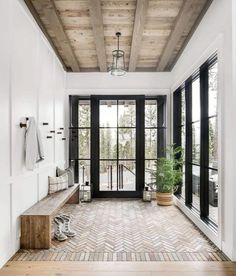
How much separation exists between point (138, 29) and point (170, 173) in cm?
287

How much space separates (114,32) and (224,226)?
352cm

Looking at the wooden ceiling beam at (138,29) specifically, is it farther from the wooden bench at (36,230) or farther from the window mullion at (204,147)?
the wooden bench at (36,230)

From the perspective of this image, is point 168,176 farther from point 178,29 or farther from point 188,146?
point 178,29

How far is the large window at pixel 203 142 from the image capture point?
12.8 feet

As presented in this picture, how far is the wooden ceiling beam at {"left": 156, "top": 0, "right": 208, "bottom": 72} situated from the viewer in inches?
150

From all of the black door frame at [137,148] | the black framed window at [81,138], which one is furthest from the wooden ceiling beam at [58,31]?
the black door frame at [137,148]

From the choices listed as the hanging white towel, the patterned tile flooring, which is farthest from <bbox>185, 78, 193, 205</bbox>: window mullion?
the hanging white towel

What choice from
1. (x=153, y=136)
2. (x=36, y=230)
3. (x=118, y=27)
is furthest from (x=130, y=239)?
(x=118, y=27)

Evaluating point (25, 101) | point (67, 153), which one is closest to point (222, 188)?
point (25, 101)

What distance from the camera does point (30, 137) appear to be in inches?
144

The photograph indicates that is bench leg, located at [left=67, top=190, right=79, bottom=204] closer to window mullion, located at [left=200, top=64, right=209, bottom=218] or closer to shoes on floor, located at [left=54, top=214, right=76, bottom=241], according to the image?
shoes on floor, located at [left=54, top=214, right=76, bottom=241]

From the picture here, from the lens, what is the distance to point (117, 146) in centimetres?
649

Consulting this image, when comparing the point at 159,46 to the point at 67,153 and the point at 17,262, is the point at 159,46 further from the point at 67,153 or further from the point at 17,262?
the point at 17,262

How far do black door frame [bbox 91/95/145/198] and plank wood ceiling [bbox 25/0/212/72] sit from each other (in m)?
0.84
